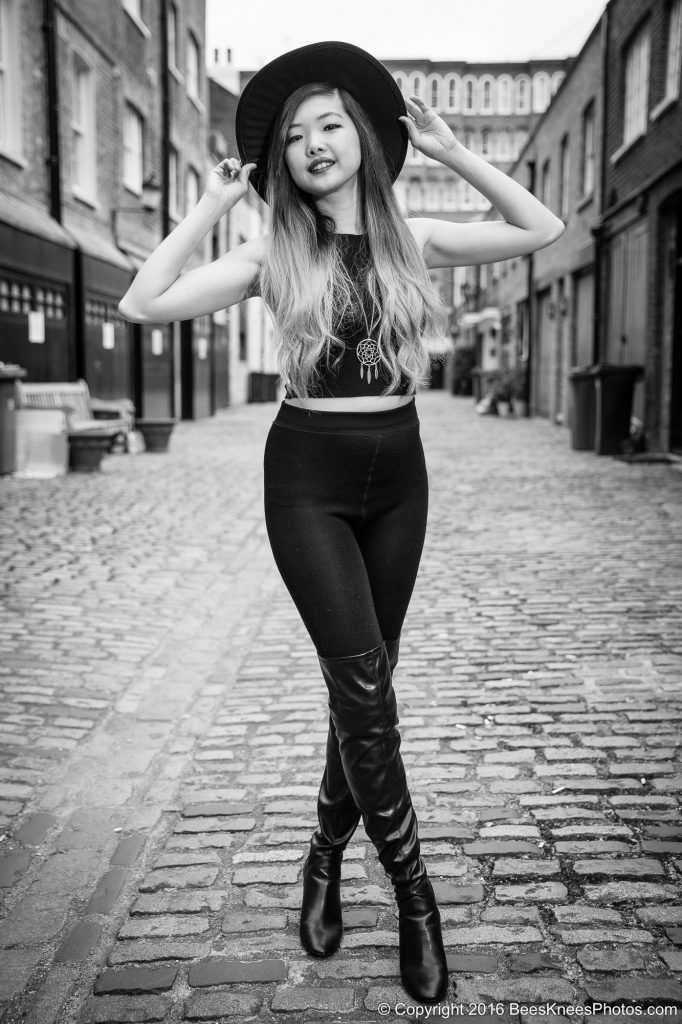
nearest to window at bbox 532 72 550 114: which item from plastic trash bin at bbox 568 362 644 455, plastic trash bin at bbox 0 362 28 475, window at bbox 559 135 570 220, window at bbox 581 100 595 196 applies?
window at bbox 559 135 570 220

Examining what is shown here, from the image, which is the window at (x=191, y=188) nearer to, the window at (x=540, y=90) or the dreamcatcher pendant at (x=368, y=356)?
the dreamcatcher pendant at (x=368, y=356)

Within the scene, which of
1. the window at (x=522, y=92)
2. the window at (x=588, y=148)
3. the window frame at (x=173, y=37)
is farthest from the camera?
the window at (x=522, y=92)

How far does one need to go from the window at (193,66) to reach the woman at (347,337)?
22.5 metres

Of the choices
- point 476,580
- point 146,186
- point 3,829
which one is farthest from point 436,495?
point 146,186

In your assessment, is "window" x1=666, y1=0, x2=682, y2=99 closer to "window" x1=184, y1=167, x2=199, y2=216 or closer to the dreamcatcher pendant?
the dreamcatcher pendant

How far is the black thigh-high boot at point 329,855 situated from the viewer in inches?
94.5

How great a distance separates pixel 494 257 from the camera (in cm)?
246

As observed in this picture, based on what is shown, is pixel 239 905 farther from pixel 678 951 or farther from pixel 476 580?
pixel 476 580

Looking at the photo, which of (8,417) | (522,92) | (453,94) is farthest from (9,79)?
(522,92)

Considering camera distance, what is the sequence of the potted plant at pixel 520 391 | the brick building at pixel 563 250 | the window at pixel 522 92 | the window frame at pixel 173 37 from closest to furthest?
1. the brick building at pixel 563 250
2. the window frame at pixel 173 37
3. the potted plant at pixel 520 391
4. the window at pixel 522 92

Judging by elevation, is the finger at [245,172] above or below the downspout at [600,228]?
below

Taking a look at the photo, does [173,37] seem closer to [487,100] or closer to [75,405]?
[75,405]

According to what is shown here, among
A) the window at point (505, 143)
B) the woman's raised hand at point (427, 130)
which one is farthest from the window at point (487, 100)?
the woman's raised hand at point (427, 130)

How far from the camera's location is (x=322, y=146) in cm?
227
